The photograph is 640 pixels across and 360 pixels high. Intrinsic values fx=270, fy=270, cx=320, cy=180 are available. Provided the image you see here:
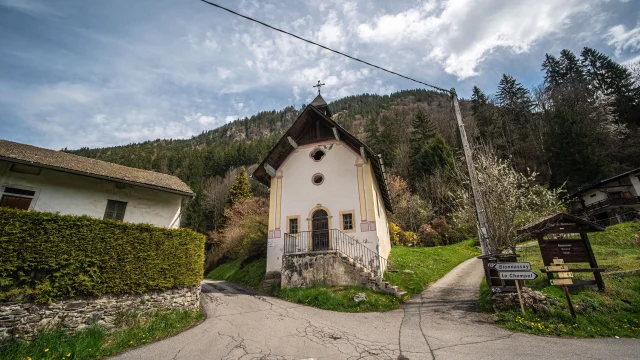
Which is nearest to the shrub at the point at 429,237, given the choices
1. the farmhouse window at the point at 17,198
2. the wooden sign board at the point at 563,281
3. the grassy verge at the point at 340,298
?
the grassy verge at the point at 340,298

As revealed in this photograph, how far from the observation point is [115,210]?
41.5ft

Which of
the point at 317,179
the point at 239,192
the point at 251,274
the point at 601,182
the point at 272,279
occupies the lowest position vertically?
the point at 272,279

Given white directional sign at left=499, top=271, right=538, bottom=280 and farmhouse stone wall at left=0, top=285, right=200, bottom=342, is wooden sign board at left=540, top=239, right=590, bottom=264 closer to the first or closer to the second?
white directional sign at left=499, top=271, right=538, bottom=280

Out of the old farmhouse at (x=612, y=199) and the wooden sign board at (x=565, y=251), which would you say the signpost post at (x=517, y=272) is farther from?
the old farmhouse at (x=612, y=199)

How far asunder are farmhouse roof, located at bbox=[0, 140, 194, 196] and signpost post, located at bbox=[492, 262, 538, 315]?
13527 millimetres

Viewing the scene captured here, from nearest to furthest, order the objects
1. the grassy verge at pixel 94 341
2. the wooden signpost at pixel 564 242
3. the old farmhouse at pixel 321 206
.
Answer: the grassy verge at pixel 94 341, the wooden signpost at pixel 564 242, the old farmhouse at pixel 321 206

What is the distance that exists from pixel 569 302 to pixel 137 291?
13262mm

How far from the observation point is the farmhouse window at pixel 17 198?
34.0 feet

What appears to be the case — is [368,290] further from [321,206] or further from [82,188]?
[82,188]

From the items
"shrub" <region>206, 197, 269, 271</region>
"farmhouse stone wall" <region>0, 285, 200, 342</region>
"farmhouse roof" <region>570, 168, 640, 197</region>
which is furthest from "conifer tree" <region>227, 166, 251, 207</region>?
"farmhouse roof" <region>570, 168, 640, 197</region>

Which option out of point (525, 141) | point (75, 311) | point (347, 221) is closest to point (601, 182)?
point (525, 141)

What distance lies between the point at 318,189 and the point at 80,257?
36.6ft

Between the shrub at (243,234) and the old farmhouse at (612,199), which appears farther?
the old farmhouse at (612,199)

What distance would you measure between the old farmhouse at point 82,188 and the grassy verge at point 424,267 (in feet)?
39.3
